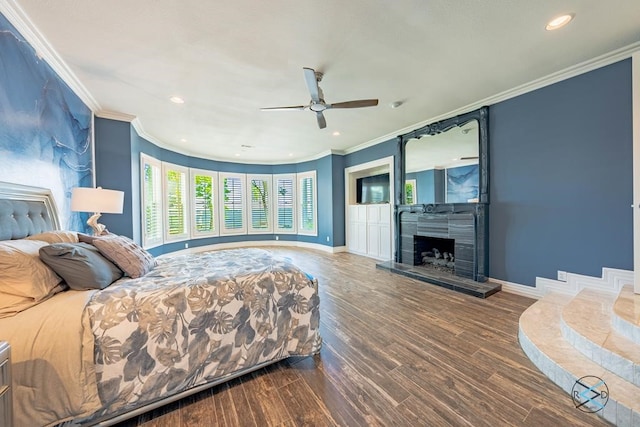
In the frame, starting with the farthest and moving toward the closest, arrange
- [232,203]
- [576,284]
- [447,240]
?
[232,203] → [447,240] → [576,284]

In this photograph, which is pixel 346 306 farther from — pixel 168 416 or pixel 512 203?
pixel 512 203

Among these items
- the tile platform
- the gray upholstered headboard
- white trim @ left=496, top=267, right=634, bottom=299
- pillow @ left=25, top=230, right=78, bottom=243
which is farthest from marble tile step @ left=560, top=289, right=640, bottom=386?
the gray upholstered headboard

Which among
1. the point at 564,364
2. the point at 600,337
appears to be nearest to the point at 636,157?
the point at 600,337

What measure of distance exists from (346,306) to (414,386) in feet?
4.52

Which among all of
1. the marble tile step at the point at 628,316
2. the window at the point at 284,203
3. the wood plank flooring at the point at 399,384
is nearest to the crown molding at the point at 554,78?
the marble tile step at the point at 628,316

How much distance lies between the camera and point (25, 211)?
1.89 m

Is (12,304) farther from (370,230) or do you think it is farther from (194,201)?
(194,201)

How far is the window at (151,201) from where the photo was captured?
187 inches

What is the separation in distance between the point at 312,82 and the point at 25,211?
2.71 metres

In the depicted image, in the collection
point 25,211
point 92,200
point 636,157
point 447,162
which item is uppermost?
point 447,162

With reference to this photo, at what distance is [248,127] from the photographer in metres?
4.47

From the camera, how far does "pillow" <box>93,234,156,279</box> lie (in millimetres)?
1773

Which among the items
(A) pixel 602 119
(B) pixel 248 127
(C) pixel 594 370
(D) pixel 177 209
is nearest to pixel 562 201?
(A) pixel 602 119

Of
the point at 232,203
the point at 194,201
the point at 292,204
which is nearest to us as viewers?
the point at 194,201
